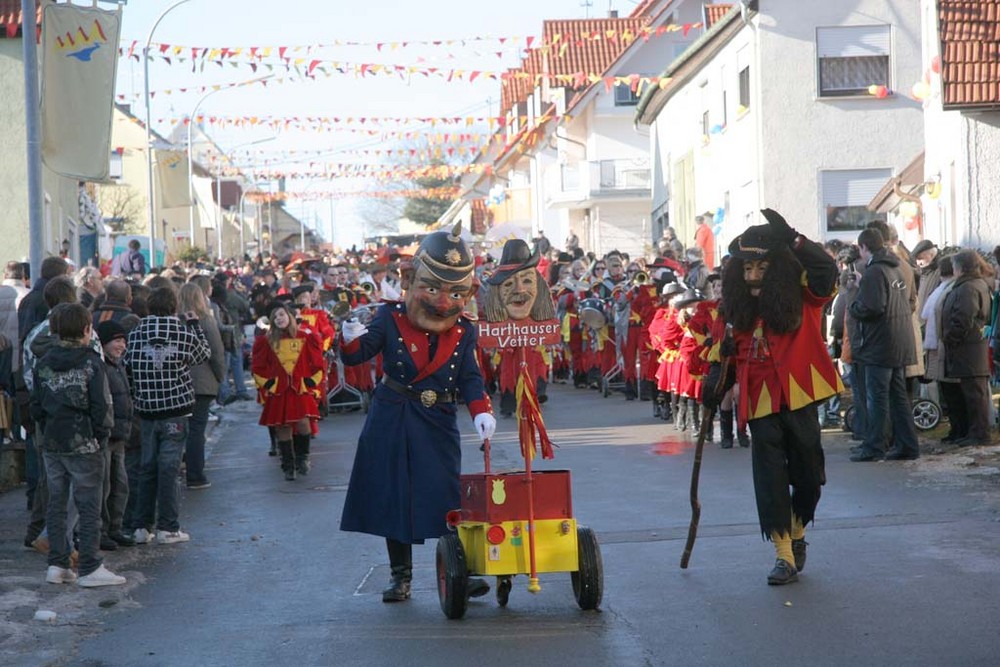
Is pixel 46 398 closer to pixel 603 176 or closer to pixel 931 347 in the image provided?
pixel 931 347

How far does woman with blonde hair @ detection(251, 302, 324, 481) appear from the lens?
46.4ft

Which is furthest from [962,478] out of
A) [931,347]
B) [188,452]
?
[188,452]

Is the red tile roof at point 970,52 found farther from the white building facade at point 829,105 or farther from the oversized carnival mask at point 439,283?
the oversized carnival mask at point 439,283

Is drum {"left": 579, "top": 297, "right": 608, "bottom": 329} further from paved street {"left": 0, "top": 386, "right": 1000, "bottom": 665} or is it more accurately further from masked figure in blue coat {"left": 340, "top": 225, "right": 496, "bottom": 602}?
masked figure in blue coat {"left": 340, "top": 225, "right": 496, "bottom": 602}

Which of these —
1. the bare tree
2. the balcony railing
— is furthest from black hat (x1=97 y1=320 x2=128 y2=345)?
the bare tree

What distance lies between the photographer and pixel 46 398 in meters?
9.13

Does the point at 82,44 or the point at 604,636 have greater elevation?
the point at 82,44

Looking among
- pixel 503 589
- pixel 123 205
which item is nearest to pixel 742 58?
pixel 503 589

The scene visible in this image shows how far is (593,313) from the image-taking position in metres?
21.2

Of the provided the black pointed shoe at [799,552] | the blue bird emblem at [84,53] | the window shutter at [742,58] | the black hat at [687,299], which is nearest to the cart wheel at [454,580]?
the black pointed shoe at [799,552]

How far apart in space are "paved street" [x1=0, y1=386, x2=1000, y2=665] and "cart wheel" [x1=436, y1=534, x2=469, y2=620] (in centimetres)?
8

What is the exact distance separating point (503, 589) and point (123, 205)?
58.8 m

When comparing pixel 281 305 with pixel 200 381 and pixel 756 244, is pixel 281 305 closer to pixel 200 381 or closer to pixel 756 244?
pixel 200 381

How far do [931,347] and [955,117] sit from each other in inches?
339
